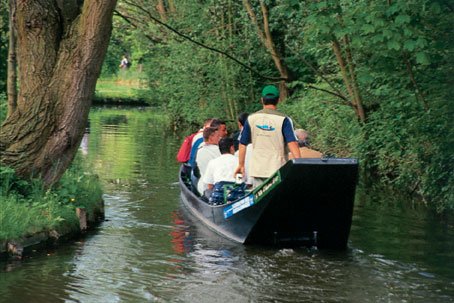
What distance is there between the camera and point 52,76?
1282 cm

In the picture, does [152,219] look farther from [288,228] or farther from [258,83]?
[258,83]

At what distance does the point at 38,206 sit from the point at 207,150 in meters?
4.05

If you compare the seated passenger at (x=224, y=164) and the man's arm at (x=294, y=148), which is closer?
the man's arm at (x=294, y=148)

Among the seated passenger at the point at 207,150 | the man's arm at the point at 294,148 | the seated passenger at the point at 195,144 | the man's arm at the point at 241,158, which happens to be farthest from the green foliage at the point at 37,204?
the man's arm at the point at 294,148

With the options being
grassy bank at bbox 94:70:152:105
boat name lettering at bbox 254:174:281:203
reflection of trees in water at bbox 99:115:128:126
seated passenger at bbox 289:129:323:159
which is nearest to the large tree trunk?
boat name lettering at bbox 254:174:281:203

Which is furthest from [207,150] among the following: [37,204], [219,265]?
[219,265]

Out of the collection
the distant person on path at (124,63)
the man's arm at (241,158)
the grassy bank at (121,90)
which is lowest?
the man's arm at (241,158)

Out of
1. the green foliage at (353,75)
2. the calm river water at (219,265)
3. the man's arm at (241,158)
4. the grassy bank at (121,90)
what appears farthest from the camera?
the grassy bank at (121,90)

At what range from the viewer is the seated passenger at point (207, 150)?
15195mm

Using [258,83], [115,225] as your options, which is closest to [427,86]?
[115,225]

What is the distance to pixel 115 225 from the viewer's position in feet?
46.5

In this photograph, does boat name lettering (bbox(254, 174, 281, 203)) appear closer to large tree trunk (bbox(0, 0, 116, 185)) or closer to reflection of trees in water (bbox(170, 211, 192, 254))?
reflection of trees in water (bbox(170, 211, 192, 254))

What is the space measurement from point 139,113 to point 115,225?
40194mm

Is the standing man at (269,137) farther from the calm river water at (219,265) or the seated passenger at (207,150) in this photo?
the seated passenger at (207,150)
